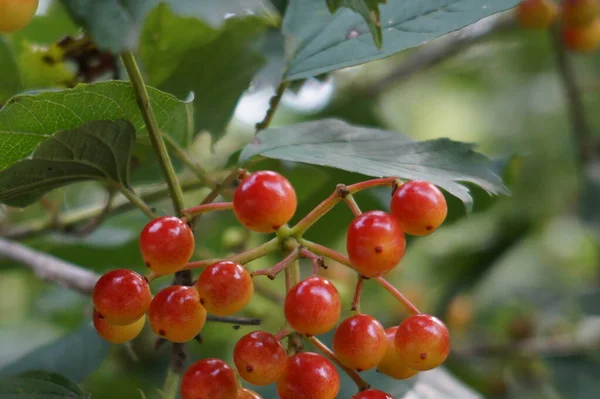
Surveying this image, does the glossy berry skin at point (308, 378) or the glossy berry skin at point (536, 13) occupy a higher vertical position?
the glossy berry skin at point (308, 378)

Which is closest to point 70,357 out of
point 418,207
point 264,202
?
point 264,202

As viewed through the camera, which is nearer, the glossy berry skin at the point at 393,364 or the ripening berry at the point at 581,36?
the glossy berry skin at the point at 393,364

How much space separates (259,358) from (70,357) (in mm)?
569

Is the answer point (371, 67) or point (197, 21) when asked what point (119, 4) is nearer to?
point (197, 21)

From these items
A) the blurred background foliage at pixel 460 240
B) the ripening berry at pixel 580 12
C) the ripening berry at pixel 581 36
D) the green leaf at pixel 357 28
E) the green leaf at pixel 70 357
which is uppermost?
the green leaf at pixel 357 28

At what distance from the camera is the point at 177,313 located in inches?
33.4

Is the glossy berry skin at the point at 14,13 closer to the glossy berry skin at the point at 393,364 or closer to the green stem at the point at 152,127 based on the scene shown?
the green stem at the point at 152,127

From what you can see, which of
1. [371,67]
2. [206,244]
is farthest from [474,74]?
[206,244]

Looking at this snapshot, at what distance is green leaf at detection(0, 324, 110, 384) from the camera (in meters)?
1.27

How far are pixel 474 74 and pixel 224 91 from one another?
275 centimetres

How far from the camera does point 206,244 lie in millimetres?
2197

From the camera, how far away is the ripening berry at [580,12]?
2.32 meters

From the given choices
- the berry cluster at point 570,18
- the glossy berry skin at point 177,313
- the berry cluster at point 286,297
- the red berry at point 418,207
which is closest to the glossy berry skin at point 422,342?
the berry cluster at point 286,297

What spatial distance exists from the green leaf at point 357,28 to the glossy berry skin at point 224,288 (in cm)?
38
